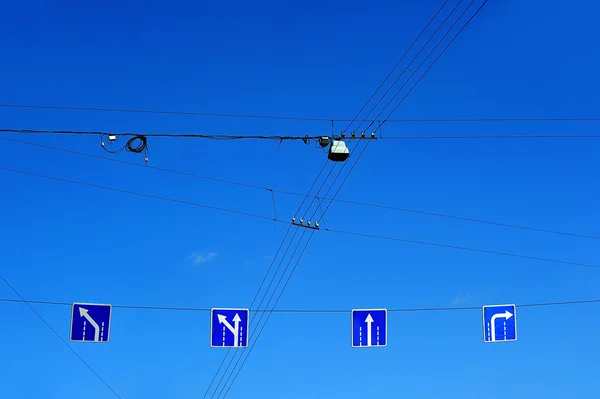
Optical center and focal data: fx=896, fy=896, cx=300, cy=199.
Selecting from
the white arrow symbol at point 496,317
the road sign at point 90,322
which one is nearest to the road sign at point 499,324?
the white arrow symbol at point 496,317

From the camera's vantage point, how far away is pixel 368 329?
21.3 meters

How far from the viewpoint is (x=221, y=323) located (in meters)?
20.7

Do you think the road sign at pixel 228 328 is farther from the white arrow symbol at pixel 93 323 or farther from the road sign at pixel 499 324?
the road sign at pixel 499 324

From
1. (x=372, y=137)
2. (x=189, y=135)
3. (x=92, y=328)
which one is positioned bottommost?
(x=92, y=328)

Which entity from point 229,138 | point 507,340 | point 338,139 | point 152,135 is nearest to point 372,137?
point 338,139

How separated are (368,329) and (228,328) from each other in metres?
3.35

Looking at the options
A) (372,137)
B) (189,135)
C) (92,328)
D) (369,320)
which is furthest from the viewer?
(369,320)

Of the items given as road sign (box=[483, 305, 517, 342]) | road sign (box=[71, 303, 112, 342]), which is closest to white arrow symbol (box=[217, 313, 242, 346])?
road sign (box=[71, 303, 112, 342])

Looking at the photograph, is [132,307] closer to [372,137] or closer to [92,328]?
[92,328]

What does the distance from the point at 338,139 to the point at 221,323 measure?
5987 mm

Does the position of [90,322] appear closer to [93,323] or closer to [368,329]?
[93,323]

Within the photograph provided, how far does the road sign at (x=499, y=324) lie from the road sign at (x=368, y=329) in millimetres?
2516

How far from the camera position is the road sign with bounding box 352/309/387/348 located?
21.3m

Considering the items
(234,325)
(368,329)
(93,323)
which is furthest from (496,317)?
(93,323)
